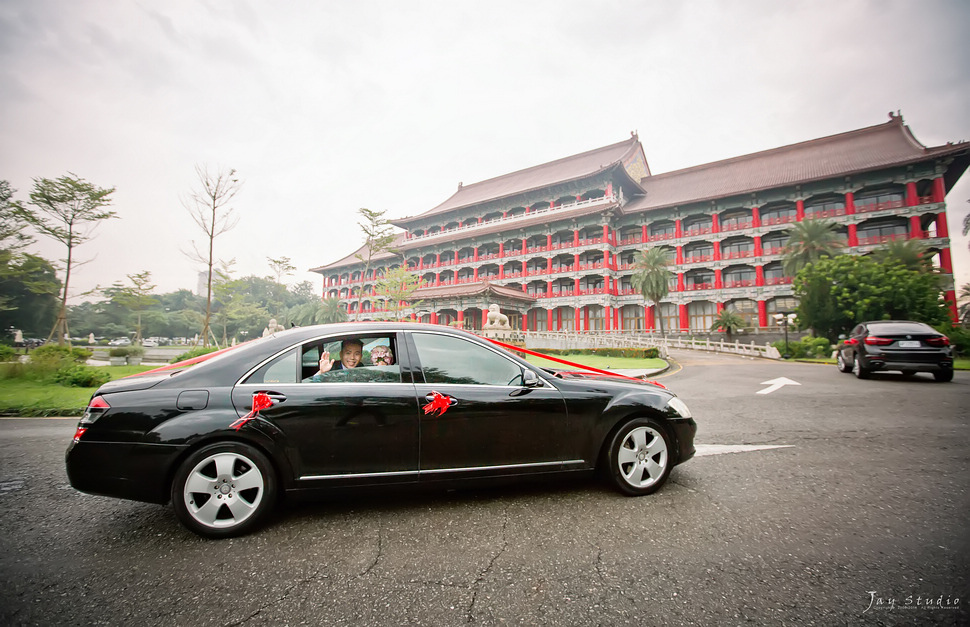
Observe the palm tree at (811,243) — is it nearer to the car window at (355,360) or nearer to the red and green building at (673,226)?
the red and green building at (673,226)

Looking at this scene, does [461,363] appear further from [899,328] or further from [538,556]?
[899,328]

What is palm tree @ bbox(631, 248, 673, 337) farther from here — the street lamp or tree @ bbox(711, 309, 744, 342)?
the street lamp

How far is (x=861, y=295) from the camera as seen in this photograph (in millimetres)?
22391

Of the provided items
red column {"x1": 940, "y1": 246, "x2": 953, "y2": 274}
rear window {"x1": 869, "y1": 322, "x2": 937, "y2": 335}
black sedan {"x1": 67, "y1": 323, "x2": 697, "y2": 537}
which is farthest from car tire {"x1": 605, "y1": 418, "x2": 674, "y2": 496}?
red column {"x1": 940, "y1": 246, "x2": 953, "y2": 274}

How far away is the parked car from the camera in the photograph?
9.31 meters

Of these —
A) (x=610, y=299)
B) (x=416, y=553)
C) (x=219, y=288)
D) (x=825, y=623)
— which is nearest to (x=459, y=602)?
(x=416, y=553)

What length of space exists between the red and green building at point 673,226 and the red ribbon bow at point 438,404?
29.1 m

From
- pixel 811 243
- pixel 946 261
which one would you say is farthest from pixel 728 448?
pixel 946 261

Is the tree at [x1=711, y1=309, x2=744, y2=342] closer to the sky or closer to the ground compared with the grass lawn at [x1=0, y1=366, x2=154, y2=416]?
closer to the sky

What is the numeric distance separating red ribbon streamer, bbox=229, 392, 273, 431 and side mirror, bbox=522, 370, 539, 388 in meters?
1.80

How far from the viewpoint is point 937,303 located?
2106 cm

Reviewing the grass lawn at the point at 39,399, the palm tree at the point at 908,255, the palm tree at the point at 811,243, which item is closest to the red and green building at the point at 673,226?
the palm tree at the point at 811,243

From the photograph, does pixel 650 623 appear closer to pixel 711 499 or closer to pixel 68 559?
pixel 711 499

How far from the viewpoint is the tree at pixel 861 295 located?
826 inches
